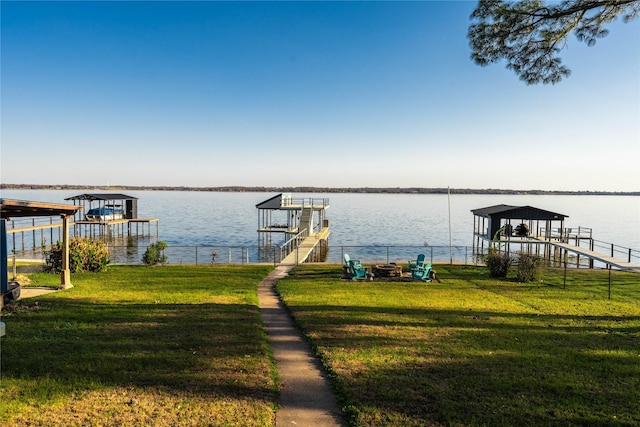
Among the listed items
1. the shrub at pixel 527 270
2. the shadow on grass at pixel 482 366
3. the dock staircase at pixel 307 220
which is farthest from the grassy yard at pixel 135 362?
the dock staircase at pixel 307 220

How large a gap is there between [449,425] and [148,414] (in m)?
4.15

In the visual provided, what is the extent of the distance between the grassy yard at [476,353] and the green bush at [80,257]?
938 cm

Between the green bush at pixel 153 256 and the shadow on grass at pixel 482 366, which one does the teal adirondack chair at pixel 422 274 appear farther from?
the green bush at pixel 153 256

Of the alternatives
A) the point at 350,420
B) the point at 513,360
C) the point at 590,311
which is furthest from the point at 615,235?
the point at 350,420

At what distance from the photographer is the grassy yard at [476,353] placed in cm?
593

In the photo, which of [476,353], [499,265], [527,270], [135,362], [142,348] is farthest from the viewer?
[499,265]

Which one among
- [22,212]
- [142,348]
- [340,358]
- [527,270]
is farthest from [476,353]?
[22,212]

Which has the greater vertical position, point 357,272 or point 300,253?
point 357,272

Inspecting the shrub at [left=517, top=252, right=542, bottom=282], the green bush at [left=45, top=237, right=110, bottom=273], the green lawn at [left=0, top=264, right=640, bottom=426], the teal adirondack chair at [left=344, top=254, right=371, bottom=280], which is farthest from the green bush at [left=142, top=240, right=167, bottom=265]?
the shrub at [left=517, top=252, right=542, bottom=282]

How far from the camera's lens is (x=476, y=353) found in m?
8.33

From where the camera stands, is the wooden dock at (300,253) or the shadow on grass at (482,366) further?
the wooden dock at (300,253)

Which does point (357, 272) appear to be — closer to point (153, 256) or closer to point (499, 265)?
point (499, 265)

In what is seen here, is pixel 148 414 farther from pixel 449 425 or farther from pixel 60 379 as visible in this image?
pixel 449 425

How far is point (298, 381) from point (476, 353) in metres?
3.84
